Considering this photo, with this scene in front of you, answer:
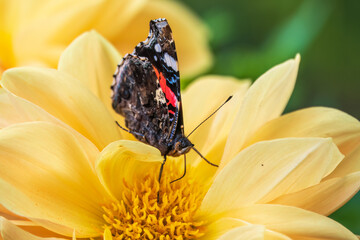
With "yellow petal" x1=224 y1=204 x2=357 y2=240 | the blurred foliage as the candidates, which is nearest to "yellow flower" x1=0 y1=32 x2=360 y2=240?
"yellow petal" x1=224 y1=204 x2=357 y2=240

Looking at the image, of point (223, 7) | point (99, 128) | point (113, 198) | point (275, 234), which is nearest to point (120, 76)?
point (99, 128)

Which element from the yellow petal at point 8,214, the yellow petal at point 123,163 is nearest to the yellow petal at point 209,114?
the yellow petal at point 123,163

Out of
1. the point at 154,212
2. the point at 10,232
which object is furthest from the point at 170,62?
the point at 10,232

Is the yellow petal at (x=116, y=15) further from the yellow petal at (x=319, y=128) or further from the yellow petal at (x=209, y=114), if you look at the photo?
the yellow petal at (x=319, y=128)

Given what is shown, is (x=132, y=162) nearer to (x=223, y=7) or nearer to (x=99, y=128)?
(x=99, y=128)

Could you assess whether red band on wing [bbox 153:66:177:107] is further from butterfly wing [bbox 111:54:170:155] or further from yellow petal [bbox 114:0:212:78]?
yellow petal [bbox 114:0:212:78]

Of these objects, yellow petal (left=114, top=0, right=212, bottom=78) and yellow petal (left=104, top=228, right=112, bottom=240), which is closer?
yellow petal (left=104, top=228, right=112, bottom=240)

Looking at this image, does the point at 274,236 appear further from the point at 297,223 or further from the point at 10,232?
the point at 10,232

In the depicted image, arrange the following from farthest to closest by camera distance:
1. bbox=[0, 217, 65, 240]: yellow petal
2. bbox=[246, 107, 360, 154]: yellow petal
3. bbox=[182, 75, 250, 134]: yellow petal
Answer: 1. bbox=[182, 75, 250, 134]: yellow petal
2. bbox=[246, 107, 360, 154]: yellow petal
3. bbox=[0, 217, 65, 240]: yellow petal
